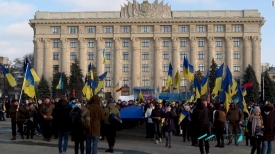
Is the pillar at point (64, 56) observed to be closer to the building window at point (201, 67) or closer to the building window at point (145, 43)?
the building window at point (145, 43)

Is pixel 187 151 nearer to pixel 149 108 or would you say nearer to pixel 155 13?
pixel 149 108

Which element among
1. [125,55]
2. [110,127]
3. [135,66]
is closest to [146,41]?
[125,55]

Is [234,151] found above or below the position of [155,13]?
below

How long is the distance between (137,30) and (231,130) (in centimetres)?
6595

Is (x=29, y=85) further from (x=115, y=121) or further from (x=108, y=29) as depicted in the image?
(x=108, y=29)

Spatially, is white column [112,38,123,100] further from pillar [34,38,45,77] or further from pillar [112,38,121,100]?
pillar [34,38,45,77]

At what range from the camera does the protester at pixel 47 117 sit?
18719 millimetres

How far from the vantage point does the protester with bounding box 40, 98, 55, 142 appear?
18719mm

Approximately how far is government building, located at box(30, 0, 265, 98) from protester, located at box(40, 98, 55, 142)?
2520 inches

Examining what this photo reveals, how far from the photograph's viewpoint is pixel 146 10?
84375mm

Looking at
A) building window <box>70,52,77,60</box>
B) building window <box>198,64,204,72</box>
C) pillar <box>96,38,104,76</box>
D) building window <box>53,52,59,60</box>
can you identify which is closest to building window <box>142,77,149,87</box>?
pillar <box>96,38,104,76</box>

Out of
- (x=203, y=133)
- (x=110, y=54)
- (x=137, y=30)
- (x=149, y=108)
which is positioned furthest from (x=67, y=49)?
(x=203, y=133)

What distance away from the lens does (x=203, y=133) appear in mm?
14367

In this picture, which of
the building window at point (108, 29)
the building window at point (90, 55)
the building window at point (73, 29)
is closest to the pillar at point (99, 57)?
the building window at point (90, 55)
